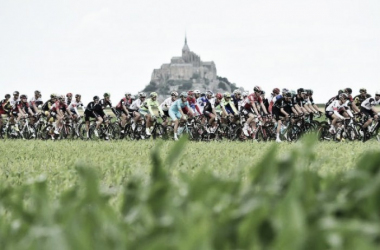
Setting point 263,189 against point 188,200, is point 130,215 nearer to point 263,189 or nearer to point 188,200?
point 188,200

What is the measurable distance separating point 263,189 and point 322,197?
0.58ft

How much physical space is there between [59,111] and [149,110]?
5.31m

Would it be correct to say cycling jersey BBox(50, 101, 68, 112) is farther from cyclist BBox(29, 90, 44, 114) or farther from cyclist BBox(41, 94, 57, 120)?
cyclist BBox(29, 90, 44, 114)

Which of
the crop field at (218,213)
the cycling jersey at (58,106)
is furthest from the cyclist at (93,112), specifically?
the crop field at (218,213)

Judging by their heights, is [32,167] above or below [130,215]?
below

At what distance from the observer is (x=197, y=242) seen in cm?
99

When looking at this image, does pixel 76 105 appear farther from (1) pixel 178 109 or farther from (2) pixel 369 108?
(2) pixel 369 108

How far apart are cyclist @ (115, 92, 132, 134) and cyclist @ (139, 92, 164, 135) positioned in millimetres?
1712

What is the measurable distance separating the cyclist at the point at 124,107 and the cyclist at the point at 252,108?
563cm

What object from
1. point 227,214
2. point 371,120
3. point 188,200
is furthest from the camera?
point 371,120

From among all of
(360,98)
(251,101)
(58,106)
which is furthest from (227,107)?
(58,106)

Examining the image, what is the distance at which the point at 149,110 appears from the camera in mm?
26891

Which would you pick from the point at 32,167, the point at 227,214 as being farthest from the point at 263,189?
the point at 32,167

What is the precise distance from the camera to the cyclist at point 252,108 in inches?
1013
